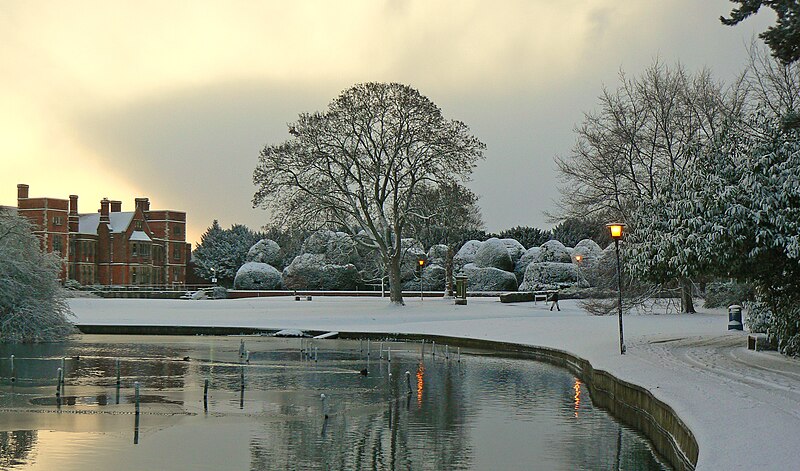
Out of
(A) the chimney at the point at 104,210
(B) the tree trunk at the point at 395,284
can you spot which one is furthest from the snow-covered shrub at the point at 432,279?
(A) the chimney at the point at 104,210

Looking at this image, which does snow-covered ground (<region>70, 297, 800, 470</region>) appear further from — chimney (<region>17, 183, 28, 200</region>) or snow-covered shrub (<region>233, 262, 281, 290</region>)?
chimney (<region>17, 183, 28, 200</region>)

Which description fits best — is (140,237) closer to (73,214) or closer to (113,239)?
(113,239)

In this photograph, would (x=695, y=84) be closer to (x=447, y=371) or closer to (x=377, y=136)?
(x=377, y=136)

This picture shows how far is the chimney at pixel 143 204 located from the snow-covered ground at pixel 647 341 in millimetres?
38014

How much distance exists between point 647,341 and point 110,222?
75170 millimetres

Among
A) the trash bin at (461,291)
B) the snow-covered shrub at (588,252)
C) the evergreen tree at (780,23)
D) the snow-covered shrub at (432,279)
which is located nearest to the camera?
the evergreen tree at (780,23)

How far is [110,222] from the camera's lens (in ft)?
309

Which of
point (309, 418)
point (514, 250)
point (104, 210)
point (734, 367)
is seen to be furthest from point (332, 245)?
point (309, 418)

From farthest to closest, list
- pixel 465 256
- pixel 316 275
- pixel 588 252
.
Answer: pixel 465 256 < pixel 316 275 < pixel 588 252

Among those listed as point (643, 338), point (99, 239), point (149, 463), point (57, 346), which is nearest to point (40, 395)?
point (149, 463)

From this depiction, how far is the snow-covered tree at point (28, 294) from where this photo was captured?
36.6 m

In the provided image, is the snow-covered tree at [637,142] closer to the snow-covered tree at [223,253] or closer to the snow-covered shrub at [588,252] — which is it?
the snow-covered shrub at [588,252]

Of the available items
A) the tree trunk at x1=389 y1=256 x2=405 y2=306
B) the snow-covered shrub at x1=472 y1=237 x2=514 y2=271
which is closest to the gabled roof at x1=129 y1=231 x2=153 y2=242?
the snow-covered shrub at x1=472 y1=237 x2=514 y2=271

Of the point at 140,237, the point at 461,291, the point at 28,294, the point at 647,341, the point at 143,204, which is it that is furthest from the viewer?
the point at 143,204
